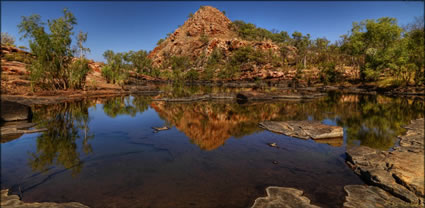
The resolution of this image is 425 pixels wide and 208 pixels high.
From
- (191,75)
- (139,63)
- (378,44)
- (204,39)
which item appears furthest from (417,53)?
(204,39)

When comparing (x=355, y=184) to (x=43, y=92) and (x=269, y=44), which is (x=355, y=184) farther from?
(x=269, y=44)

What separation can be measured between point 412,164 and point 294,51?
4670 inches

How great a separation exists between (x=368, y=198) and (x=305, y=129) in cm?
780

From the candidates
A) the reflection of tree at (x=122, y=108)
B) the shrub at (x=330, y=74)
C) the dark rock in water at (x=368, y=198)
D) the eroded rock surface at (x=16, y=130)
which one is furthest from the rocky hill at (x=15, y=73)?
the shrub at (x=330, y=74)

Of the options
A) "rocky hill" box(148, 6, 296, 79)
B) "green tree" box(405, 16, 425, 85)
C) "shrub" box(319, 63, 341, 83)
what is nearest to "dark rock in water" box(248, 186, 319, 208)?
"green tree" box(405, 16, 425, 85)

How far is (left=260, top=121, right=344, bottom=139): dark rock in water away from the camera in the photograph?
12.2 meters

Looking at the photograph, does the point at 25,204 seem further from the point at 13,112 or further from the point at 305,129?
the point at 13,112

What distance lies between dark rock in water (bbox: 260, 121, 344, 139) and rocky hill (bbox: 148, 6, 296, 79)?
69.5 metres

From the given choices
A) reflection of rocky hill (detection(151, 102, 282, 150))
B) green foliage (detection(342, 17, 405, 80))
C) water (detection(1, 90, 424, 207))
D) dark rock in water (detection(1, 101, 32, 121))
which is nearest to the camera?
water (detection(1, 90, 424, 207))

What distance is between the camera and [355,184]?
6.86 metres

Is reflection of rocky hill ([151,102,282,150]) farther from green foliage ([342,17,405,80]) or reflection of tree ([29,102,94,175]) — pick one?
green foliage ([342,17,405,80])

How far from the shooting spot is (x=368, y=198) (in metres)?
5.78

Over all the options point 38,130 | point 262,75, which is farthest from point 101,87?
point 262,75

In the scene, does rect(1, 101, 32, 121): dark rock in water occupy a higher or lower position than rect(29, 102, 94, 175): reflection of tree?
higher
